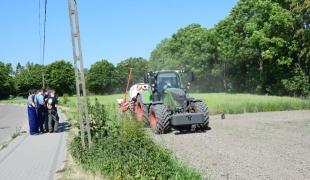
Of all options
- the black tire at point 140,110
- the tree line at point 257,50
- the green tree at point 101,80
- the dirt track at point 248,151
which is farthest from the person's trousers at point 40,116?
the green tree at point 101,80

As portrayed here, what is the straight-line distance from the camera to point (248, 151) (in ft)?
31.8

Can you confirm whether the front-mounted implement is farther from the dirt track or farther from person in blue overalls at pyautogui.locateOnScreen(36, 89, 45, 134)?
person in blue overalls at pyautogui.locateOnScreen(36, 89, 45, 134)

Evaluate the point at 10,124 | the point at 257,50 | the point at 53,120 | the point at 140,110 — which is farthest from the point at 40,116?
the point at 257,50

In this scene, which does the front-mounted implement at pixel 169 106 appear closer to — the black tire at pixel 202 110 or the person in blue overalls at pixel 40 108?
the black tire at pixel 202 110

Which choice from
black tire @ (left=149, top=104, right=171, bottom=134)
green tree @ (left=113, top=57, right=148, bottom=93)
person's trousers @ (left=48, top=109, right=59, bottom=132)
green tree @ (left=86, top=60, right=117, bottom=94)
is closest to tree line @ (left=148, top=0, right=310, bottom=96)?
person's trousers @ (left=48, top=109, right=59, bottom=132)

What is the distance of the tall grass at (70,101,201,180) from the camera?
632 centimetres

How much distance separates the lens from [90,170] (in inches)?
303

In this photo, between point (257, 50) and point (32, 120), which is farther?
point (257, 50)

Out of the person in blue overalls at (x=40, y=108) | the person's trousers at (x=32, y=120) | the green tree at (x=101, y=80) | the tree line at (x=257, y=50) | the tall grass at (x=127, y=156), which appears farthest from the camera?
the green tree at (x=101, y=80)

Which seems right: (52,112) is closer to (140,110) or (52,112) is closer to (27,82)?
(140,110)

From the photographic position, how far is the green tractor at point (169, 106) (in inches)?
527

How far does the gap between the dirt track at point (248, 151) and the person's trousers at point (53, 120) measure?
5.03m

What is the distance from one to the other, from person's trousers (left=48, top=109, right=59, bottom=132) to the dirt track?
5.03 meters

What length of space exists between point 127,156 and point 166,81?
888cm
